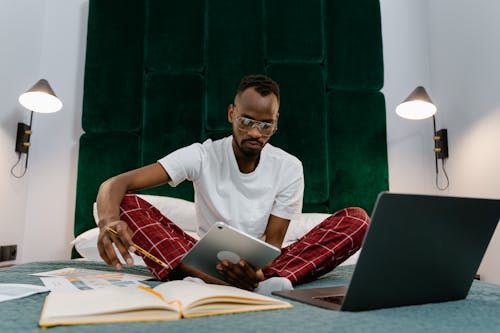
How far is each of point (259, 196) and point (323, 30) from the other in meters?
1.45

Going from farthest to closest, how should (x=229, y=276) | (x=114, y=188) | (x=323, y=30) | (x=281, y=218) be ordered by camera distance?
(x=323, y=30) → (x=281, y=218) → (x=114, y=188) → (x=229, y=276)

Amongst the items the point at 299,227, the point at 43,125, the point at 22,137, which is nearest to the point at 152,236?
the point at 299,227

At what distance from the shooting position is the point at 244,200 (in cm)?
154

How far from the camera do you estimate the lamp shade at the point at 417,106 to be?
2.28 m

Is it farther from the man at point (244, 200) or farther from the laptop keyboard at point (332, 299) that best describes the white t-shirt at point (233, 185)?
the laptop keyboard at point (332, 299)

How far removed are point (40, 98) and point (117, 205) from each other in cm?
129

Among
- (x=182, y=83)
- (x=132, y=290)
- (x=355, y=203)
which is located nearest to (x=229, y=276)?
(x=132, y=290)

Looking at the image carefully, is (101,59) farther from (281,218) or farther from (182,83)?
(281,218)

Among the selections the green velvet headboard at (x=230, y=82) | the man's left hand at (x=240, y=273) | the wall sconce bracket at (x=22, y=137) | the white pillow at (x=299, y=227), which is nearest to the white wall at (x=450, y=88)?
the green velvet headboard at (x=230, y=82)

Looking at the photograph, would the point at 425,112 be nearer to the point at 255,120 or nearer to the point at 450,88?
the point at 450,88

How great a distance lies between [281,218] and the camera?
157 centimetres

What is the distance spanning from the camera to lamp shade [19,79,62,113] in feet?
7.16

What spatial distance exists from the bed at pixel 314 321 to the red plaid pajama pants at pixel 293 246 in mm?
416

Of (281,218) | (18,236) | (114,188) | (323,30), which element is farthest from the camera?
(323,30)
